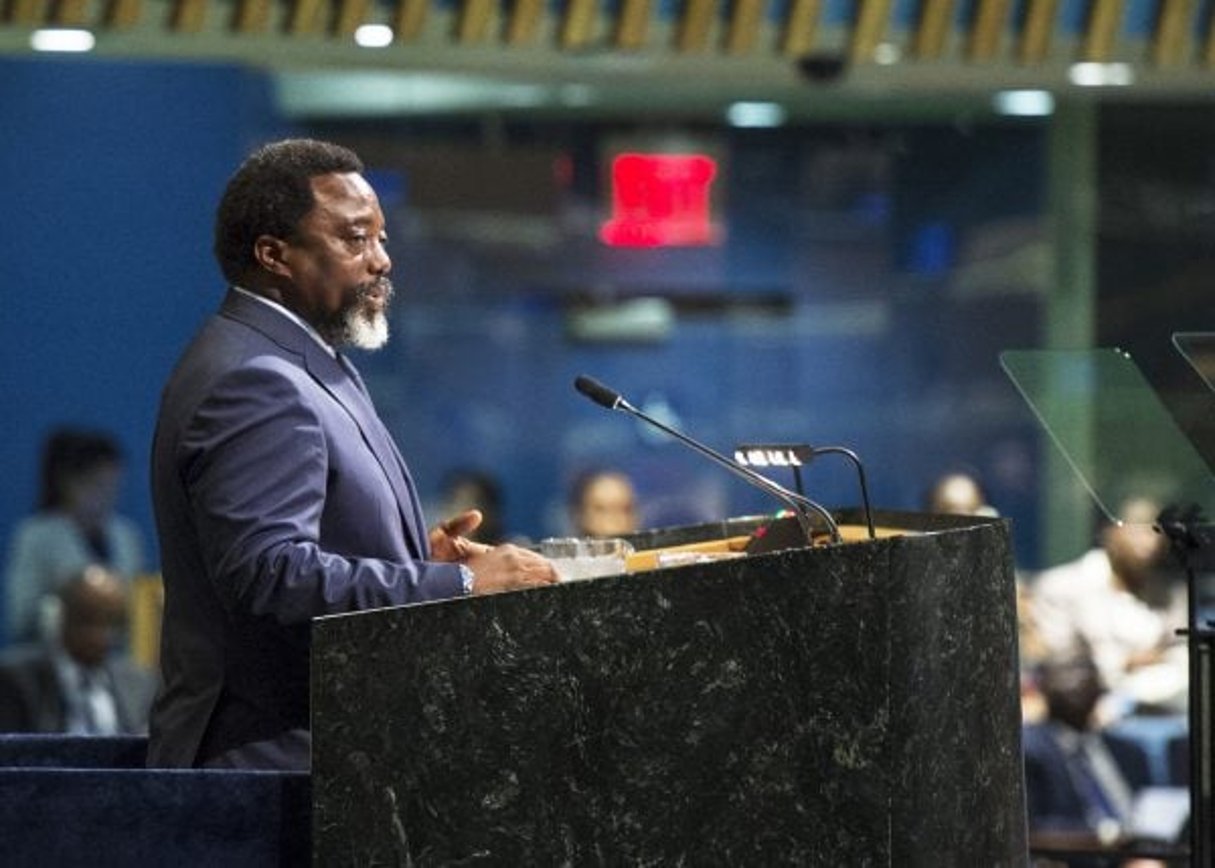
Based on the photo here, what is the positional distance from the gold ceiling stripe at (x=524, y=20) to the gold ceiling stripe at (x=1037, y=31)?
1463 millimetres

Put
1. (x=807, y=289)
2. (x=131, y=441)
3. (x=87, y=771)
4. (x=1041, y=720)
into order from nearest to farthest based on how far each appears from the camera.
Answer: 1. (x=87, y=771)
2. (x=1041, y=720)
3. (x=131, y=441)
4. (x=807, y=289)

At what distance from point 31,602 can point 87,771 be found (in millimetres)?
4672

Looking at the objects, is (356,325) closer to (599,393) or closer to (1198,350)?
(599,393)

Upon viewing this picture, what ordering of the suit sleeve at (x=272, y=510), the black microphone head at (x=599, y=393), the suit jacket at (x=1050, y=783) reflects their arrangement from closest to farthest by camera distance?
the suit sleeve at (x=272, y=510) → the black microphone head at (x=599, y=393) → the suit jacket at (x=1050, y=783)

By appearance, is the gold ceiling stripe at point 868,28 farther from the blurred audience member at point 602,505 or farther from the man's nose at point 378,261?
the man's nose at point 378,261

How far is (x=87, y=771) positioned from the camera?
283 cm

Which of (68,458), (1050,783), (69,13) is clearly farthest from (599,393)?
(68,458)

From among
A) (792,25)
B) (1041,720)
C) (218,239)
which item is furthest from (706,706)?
(792,25)

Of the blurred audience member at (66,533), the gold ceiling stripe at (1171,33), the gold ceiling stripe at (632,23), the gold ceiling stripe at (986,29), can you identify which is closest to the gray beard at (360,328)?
the gold ceiling stripe at (632,23)

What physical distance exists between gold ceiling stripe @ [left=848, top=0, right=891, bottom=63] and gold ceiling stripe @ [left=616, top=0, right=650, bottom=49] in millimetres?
618

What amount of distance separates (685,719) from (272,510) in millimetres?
533

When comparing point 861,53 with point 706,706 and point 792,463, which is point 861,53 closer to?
point 792,463

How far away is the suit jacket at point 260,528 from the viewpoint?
294cm

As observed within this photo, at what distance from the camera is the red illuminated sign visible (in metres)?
8.17
